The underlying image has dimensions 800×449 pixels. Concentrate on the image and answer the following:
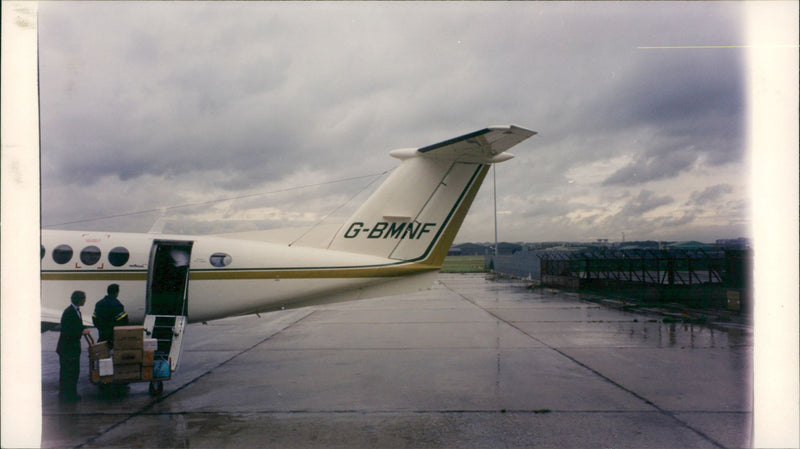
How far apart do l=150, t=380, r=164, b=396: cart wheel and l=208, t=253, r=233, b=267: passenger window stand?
7.49ft

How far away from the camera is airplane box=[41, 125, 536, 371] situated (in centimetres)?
856

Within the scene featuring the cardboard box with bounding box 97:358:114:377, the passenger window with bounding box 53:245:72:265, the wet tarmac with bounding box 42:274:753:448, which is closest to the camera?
the wet tarmac with bounding box 42:274:753:448

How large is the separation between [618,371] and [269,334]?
963 centimetres

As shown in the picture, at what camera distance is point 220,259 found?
29.0 ft

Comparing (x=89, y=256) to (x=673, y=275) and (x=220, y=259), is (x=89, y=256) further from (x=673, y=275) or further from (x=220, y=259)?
(x=673, y=275)

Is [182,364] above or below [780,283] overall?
below

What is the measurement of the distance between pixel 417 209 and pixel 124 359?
568 centimetres

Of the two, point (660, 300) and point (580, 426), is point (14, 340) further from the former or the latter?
point (660, 300)

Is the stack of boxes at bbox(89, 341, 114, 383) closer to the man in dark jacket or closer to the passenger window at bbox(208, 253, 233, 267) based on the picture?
the man in dark jacket

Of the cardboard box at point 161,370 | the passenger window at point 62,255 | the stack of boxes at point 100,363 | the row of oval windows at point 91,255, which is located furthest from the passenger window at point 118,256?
the cardboard box at point 161,370

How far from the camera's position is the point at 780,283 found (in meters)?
3.89

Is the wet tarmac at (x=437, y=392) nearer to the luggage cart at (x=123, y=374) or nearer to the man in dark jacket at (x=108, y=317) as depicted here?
the luggage cart at (x=123, y=374)

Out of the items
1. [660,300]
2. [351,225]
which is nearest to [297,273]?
[351,225]

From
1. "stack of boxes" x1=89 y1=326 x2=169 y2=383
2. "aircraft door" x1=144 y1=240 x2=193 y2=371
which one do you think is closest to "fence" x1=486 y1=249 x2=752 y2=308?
"aircraft door" x1=144 y1=240 x2=193 y2=371
